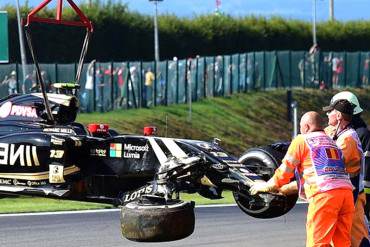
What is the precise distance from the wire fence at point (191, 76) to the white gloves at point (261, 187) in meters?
14.8

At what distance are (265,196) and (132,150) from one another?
1.54 metres

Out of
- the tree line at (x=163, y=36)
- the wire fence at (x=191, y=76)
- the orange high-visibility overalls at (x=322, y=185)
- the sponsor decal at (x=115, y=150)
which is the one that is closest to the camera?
the orange high-visibility overalls at (x=322, y=185)

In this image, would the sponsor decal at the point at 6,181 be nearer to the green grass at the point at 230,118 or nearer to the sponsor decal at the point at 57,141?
the sponsor decal at the point at 57,141

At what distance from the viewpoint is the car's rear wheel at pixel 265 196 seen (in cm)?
1003

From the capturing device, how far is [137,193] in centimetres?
1035

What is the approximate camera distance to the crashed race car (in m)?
10.0

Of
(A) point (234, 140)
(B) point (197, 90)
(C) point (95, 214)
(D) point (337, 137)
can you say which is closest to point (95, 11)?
(B) point (197, 90)

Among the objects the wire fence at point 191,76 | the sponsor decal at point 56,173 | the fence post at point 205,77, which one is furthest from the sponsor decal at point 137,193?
the fence post at point 205,77

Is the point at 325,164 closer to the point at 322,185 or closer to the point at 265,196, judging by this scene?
the point at 322,185

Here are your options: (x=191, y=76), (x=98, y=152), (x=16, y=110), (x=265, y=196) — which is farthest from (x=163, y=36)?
(x=265, y=196)

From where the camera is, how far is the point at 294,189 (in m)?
9.91

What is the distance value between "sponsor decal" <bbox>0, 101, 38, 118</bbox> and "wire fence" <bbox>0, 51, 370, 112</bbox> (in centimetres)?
1332

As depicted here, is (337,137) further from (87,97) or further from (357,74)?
(357,74)

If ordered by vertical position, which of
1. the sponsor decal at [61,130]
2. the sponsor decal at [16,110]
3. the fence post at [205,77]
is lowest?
the fence post at [205,77]
